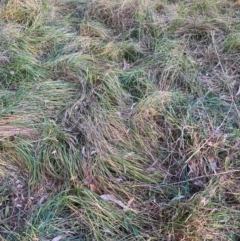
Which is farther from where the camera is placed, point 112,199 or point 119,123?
point 119,123

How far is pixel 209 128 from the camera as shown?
94.8 inches

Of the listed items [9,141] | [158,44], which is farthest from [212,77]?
[9,141]

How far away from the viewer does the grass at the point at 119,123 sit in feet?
6.48

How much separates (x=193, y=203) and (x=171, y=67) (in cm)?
123

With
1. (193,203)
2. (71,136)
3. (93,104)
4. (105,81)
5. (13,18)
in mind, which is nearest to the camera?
(193,203)

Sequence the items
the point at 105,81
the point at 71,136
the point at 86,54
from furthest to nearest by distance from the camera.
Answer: the point at 86,54 < the point at 105,81 < the point at 71,136

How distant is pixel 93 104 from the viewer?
2.58 m

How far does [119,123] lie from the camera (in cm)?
244

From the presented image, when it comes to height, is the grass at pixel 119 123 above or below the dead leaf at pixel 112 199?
above

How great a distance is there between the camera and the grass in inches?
77.8

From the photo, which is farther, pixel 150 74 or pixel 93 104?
pixel 150 74

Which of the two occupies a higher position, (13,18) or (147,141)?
(13,18)

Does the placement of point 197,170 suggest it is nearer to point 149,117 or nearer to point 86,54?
point 149,117

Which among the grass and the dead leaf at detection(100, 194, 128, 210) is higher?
the grass
